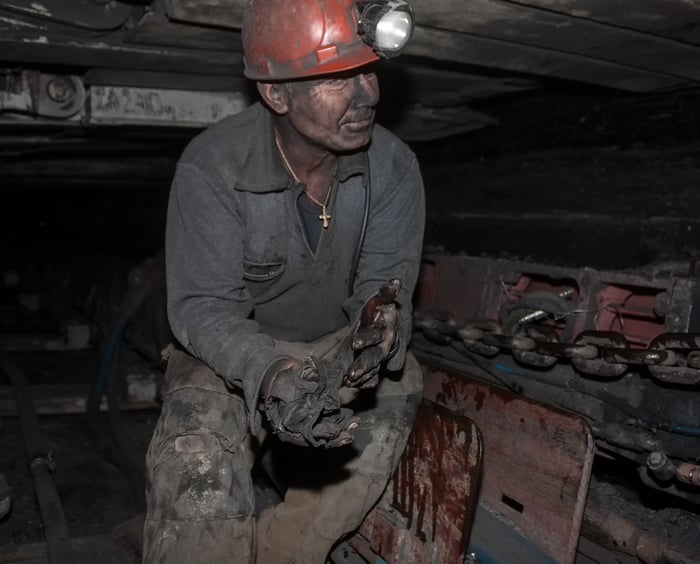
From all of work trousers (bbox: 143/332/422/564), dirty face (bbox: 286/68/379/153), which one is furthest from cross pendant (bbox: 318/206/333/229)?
work trousers (bbox: 143/332/422/564)

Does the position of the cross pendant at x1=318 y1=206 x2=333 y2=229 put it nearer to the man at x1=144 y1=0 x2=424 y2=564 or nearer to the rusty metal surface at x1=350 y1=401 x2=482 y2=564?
the man at x1=144 y1=0 x2=424 y2=564

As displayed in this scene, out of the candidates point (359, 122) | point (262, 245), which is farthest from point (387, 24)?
point (262, 245)

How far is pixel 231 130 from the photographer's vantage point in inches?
97.0

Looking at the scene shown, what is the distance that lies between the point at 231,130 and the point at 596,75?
5.61ft

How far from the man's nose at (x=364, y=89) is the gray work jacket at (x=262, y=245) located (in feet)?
Answer: 1.06

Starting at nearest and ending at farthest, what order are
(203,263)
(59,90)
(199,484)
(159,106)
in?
(199,484) < (203,263) < (59,90) < (159,106)

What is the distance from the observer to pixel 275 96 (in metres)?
2.30

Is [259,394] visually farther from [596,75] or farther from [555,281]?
[596,75]

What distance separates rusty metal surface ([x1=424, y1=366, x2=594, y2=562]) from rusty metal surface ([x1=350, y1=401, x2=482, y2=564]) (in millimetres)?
260

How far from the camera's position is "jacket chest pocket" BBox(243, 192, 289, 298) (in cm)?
238

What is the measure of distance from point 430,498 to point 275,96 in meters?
1.58

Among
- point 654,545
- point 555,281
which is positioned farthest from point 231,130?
point 654,545

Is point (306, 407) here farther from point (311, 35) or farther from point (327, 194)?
point (311, 35)

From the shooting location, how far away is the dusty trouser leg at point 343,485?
2635 mm
